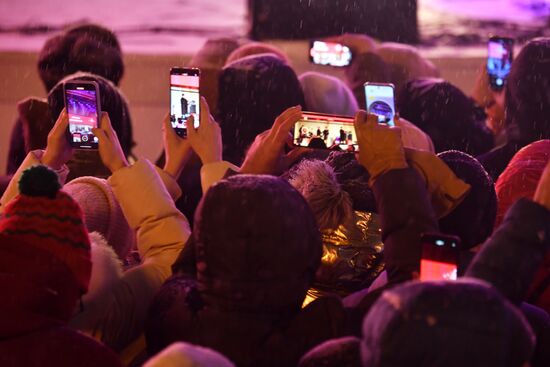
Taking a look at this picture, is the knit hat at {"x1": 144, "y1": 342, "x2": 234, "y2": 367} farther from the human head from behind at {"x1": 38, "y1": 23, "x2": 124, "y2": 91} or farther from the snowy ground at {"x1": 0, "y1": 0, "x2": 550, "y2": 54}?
the snowy ground at {"x1": 0, "y1": 0, "x2": 550, "y2": 54}

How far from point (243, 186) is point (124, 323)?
36 centimetres

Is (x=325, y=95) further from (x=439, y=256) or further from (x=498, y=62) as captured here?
(x=439, y=256)

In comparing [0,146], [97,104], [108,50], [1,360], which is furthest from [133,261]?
[0,146]

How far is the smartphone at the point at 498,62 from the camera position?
287cm

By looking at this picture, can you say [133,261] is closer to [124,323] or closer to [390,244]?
[124,323]

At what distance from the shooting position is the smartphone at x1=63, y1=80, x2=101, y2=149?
69.1 inches

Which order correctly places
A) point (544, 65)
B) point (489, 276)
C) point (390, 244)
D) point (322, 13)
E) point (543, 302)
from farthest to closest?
point (322, 13)
point (544, 65)
point (543, 302)
point (390, 244)
point (489, 276)

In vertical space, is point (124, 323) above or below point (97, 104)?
below

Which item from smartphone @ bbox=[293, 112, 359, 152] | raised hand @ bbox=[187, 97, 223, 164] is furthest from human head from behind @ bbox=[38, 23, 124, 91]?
smartphone @ bbox=[293, 112, 359, 152]

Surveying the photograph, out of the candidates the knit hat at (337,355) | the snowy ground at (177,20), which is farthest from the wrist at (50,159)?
the snowy ground at (177,20)

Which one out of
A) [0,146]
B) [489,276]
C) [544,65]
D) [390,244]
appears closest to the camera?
[489,276]

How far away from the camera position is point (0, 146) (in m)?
5.05

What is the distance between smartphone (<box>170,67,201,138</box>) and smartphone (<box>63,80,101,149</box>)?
17 centimetres

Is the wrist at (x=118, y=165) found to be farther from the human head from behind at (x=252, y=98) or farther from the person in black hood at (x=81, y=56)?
the person in black hood at (x=81, y=56)
